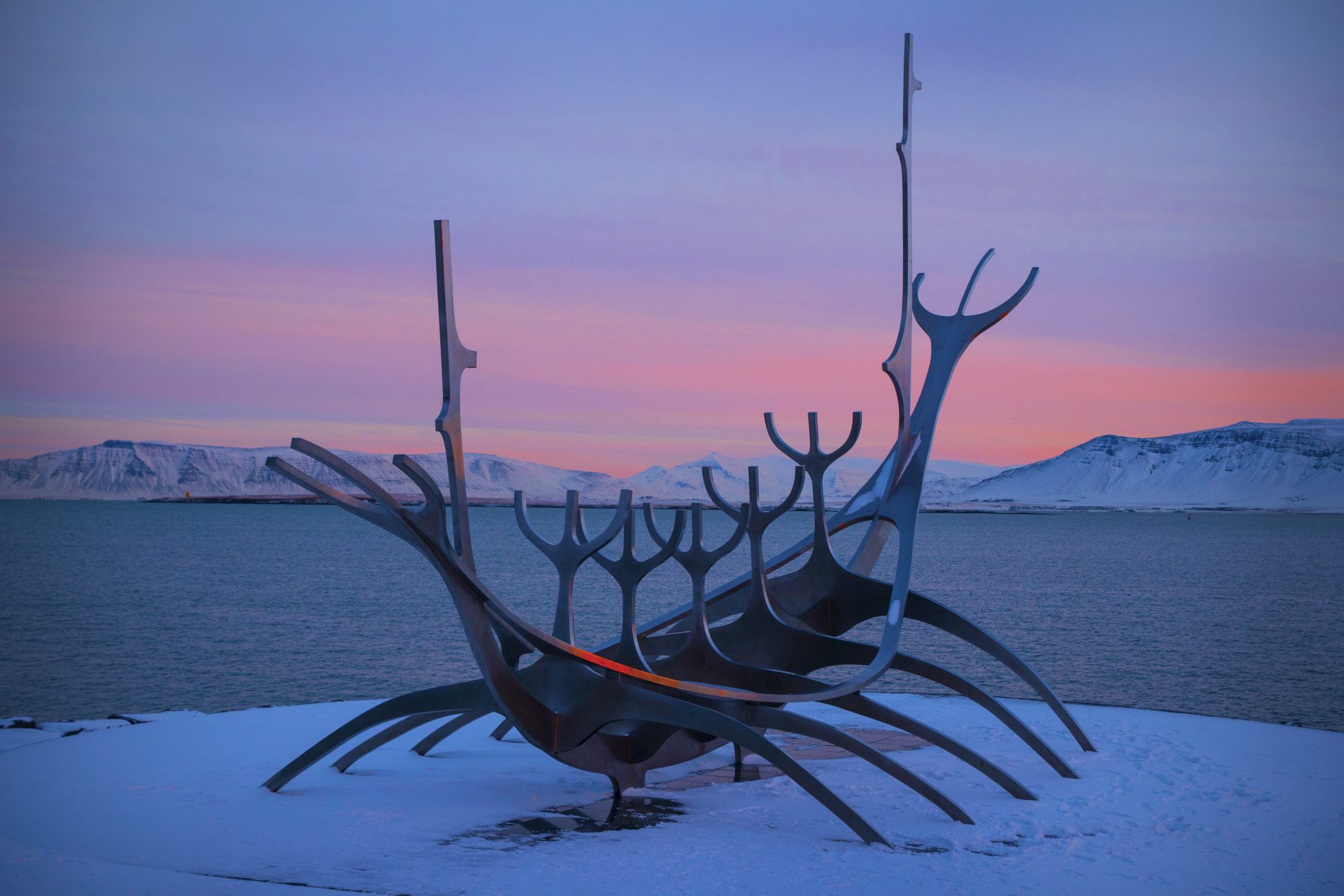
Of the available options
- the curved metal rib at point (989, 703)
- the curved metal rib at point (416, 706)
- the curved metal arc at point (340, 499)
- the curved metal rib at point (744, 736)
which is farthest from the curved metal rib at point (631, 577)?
the curved metal rib at point (989, 703)

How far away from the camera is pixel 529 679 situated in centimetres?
1017

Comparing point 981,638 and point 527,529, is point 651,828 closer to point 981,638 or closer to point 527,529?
point 527,529

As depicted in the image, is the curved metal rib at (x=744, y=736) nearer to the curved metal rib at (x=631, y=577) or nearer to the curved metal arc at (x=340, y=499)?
the curved metal rib at (x=631, y=577)

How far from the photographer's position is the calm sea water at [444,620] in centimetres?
2716

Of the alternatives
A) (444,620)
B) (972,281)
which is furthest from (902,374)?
(444,620)

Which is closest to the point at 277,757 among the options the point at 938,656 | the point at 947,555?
the point at 938,656

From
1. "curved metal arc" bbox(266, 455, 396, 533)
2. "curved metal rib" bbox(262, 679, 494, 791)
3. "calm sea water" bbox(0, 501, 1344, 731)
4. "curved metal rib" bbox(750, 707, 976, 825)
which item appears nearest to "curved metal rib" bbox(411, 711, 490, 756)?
"curved metal rib" bbox(262, 679, 494, 791)

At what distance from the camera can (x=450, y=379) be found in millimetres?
9703

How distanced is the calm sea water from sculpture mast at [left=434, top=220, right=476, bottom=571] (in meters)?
16.5

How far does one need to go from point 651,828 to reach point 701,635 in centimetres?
191

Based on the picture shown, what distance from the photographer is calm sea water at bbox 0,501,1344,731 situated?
27.2 metres

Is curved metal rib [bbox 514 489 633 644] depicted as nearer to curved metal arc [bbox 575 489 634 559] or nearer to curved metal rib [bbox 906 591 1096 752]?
curved metal arc [bbox 575 489 634 559]

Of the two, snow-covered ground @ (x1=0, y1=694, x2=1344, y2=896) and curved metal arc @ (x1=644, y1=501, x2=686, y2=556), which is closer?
snow-covered ground @ (x1=0, y1=694, x2=1344, y2=896)

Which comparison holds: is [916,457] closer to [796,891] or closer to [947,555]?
[796,891]
